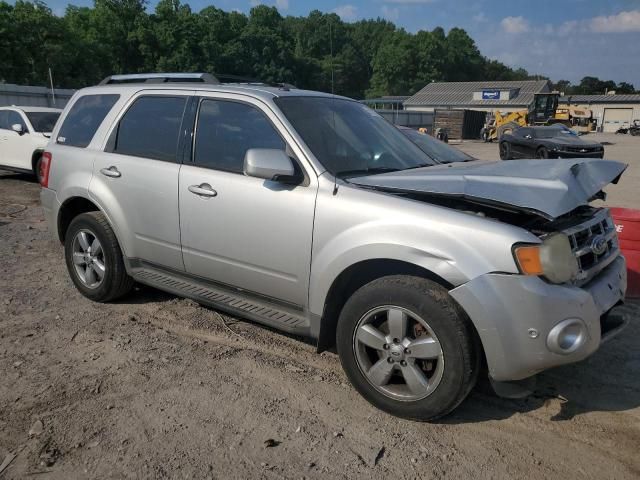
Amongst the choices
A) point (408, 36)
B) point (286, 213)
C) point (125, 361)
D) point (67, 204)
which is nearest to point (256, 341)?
point (125, 361)

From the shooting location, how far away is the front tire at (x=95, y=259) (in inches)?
180

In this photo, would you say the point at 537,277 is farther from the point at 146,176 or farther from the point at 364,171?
the point at 146,176

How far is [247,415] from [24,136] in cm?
1116

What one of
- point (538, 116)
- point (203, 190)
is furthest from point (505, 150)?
point (203, 190)

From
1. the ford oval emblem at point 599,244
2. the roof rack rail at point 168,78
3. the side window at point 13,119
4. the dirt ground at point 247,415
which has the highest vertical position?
the roof rack rail at point 168,78

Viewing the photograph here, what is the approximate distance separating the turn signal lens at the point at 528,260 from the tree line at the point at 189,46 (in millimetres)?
4366

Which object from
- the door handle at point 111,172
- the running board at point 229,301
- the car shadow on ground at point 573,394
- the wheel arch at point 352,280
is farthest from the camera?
the door handle at point 111,172

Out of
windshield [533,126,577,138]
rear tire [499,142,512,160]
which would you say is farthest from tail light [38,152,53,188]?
rear tire [499,142,512,160]

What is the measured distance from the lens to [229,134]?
154 inches

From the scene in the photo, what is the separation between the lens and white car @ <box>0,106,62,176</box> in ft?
38.9

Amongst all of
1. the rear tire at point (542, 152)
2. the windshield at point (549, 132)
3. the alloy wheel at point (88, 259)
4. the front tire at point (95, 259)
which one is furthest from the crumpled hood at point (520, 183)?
the windshield at point (549, 132)

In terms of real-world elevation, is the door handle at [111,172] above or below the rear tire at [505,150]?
above

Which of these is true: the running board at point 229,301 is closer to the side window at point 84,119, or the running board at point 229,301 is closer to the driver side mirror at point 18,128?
the side window at point 84,119

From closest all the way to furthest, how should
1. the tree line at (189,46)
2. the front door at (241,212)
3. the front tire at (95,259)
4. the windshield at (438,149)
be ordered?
the front door at (241,212) → the front tire at (95,259) → the windshield at (438,149) → the tree line at (189,46)
